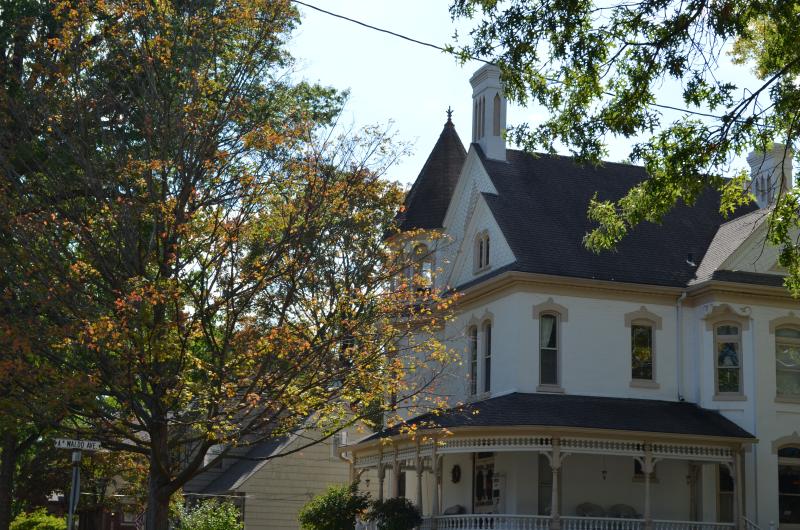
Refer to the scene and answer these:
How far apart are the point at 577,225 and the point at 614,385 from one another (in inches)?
194

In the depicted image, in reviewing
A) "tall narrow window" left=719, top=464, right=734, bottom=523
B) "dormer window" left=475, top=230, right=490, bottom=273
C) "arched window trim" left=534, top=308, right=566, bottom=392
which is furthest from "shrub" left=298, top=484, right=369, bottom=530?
"tall narrow window" left=719, top=464, right=734, bottom=523

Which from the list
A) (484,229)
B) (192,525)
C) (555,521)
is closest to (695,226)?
(484,229)

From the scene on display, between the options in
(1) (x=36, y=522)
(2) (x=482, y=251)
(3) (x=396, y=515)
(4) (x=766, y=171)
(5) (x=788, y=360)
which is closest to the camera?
(3) (x=396, y=515)

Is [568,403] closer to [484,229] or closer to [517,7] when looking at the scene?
[484,229]

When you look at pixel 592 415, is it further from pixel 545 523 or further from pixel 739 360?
pixel 739 360

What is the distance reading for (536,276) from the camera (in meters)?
30.5

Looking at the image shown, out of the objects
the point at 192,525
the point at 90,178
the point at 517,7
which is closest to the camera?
the point at 517,7

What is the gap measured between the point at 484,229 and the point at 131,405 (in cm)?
1732

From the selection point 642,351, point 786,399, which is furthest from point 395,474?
point 786,399

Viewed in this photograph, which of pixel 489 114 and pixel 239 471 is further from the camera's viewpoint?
pixel 239 471

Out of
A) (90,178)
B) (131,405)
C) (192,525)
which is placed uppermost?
(90,178)

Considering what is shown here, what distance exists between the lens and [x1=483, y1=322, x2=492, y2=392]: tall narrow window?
105ft

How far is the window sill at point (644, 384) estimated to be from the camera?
31.2m

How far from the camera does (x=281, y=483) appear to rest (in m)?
44.5
